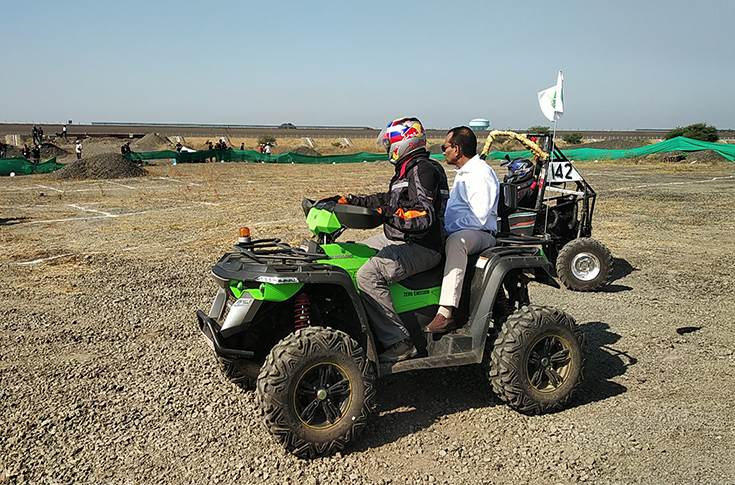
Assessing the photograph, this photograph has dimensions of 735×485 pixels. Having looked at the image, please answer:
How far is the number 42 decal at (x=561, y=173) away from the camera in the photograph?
9.61 meters

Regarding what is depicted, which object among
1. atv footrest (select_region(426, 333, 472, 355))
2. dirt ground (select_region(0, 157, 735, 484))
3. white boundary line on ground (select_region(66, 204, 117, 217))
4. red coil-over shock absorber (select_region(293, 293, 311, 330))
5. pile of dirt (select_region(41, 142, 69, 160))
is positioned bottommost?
white boundary line on ground (select_region(66, 204, 117, 217))

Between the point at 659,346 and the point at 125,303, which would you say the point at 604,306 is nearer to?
the point at 659,346

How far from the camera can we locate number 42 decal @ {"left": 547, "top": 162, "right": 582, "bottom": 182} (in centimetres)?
961

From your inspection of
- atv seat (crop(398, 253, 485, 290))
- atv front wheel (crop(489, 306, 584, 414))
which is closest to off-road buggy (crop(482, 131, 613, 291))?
atv front wheel (crop(489, 306, 584, 414))

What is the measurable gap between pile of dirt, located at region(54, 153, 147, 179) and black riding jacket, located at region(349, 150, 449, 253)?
82.1 ft

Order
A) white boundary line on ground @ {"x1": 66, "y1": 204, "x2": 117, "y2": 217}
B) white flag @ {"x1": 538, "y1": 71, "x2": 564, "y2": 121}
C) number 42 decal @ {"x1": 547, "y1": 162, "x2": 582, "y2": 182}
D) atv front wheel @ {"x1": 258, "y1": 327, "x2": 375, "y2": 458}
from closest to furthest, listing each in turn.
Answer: atv front wheel @ {"x1": 258, "y1": 327, "x2": 375, "y2": 458} < number 42 decal @ {"x1": 547, "y1": 162, "x2": 582, "y2": 182} < white flag @ {"x1": 538, "y1": 71, "x2": 564, "y2": 121} < white boundary line on ground @ {"x1": 66, "y1": 204, "x2": 117, "y2": 217}

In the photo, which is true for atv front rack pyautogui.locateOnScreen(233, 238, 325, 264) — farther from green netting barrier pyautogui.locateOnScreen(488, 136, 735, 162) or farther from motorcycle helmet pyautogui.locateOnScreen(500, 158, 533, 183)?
green netting barrier pyautogui.locateOnScreen(488, 136, 735, 162)

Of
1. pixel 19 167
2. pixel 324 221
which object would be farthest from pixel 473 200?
pixel 19 167

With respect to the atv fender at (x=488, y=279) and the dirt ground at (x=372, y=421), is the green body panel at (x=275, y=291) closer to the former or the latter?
the dirt ground at (x=372, y=421)

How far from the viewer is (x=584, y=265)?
350 inches

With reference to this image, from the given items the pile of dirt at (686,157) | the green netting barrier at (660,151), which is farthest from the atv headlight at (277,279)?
the pile of dirt at (686,157)

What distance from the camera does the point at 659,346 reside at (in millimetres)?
6418

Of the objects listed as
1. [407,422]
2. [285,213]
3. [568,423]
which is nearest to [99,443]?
[407,422]

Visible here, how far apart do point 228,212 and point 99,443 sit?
496 inches
